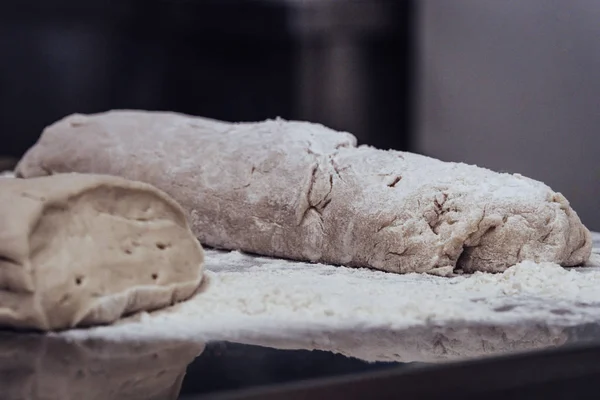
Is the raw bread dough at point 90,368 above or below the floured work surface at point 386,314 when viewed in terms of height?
above

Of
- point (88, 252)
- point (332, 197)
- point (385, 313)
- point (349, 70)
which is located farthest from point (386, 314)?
point (349, 70)

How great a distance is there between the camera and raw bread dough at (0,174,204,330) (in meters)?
1.14

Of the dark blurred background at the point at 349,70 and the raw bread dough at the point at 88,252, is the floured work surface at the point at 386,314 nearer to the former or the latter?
the raw bread dough at the point at 88,252

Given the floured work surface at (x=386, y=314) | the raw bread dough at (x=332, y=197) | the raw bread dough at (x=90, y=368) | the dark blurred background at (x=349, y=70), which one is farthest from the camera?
the dark blurred background at (x=349, y=70)

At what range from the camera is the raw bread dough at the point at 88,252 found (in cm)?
114

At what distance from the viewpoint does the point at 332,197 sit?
1819mm

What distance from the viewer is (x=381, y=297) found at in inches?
53.9

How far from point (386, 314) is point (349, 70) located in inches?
81.4

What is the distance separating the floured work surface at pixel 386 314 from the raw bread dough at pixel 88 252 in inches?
1.5

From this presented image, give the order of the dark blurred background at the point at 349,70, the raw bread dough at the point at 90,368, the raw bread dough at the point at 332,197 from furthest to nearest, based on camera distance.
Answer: the dark blurred background at the point at 349,70, the raw bread dough at the point at 332,197, the raw bread dough at the point at 90,368

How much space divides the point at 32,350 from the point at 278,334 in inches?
13.5

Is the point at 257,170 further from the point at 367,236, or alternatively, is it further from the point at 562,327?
the point at 562,327

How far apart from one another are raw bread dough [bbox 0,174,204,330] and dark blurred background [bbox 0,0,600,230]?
119 centimetres

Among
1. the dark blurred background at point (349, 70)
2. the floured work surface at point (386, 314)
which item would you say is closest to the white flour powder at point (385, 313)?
the floured work surface at point (386, 314)
